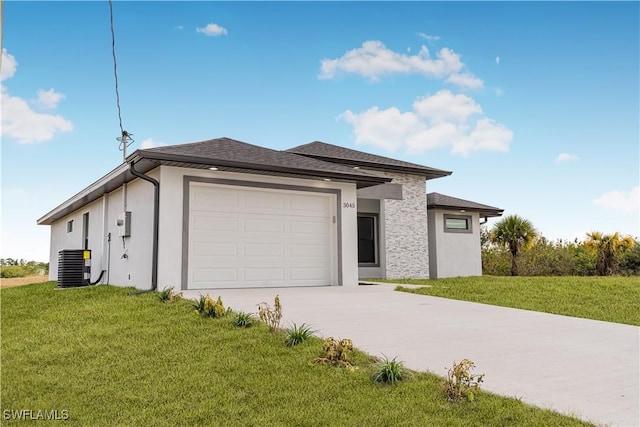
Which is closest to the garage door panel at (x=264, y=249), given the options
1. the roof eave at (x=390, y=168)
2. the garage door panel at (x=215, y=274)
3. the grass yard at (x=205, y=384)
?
the garage door panel at (x=215, y=274)

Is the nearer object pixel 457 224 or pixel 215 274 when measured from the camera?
pixel 215 274

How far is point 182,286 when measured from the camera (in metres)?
9.89

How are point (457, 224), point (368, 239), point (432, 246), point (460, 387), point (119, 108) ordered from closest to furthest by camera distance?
point (460, 387) < point (119, 108) < point (368, 239) < point (432, 246) < point (457, 224)

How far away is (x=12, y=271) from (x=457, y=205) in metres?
25.1

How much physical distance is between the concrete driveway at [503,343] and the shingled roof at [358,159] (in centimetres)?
779

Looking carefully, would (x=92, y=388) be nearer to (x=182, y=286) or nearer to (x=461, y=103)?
(x=182, y=286)

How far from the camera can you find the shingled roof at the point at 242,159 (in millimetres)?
9430

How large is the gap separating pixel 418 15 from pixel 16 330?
12118 mm

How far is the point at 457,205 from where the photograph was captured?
1925 centimetres

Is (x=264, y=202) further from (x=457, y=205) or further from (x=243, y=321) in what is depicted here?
(x=457, y=205)

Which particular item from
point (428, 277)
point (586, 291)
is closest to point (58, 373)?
point (586, 291)

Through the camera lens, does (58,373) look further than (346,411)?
Yes

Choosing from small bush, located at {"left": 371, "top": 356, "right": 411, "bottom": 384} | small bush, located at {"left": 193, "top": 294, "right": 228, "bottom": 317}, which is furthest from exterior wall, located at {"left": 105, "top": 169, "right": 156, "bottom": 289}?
small bush, located at {"left": 371, "top": 356, "right": 411, "bottom": 384}

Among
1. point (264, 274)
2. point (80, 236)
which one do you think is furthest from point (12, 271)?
point (264, 274)
